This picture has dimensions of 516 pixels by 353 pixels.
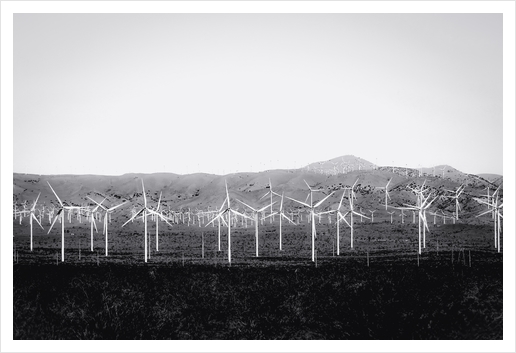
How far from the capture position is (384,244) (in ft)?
139

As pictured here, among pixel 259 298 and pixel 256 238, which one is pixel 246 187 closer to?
pixel 256 238

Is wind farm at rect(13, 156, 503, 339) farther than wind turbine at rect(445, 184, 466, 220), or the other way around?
wind turbine at rect(445, 184, 466, 220)

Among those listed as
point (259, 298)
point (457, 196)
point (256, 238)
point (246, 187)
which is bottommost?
point (259, 298)

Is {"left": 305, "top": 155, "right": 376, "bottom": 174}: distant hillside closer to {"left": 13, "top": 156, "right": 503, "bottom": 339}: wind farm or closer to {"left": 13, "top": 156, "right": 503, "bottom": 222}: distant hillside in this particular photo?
{"left": 13, "top": 156, "right": 503, "bottom": 222}: distant hillside

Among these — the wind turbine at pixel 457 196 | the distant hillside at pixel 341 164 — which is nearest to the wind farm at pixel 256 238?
the wind turbine at pixel 457 196

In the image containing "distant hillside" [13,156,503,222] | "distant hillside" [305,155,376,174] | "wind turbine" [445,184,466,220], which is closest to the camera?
"distant hillside" [13,156,503,222]

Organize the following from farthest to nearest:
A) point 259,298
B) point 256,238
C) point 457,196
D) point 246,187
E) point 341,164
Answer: point 341,164 < point 246,187 < point 457,196 < point 256,238 < point 259,298

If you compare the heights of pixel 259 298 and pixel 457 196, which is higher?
pixel 457 196

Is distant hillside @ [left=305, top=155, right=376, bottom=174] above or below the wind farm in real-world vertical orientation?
above

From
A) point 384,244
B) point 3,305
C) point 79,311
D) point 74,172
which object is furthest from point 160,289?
point 384,244

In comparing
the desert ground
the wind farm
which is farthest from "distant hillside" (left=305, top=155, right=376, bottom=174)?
the desert ground

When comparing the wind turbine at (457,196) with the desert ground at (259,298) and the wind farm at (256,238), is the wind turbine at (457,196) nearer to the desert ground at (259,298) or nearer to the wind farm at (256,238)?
the wind farm at (256,238)

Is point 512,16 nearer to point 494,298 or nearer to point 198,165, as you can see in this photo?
point 494,298

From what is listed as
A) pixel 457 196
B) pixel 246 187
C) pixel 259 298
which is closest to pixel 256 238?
pixel 246 187
